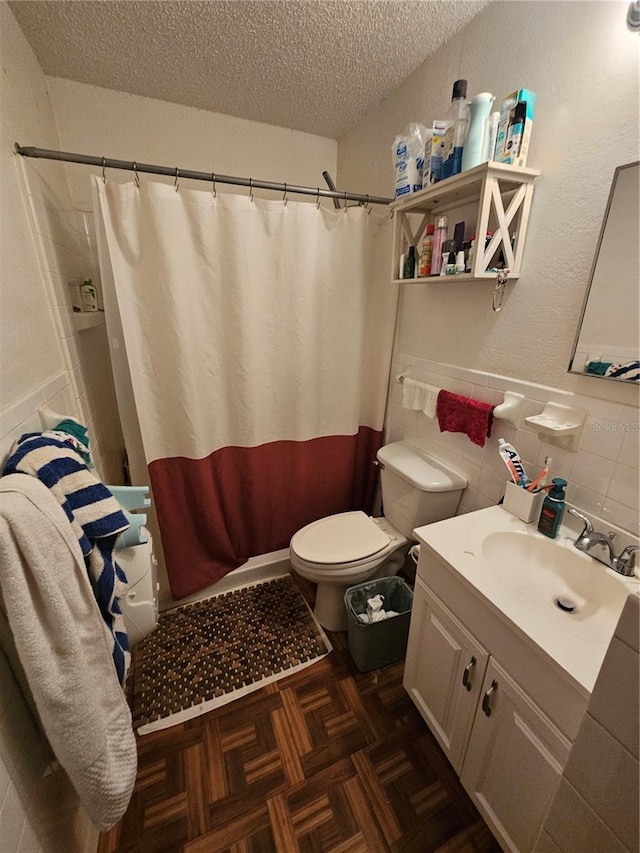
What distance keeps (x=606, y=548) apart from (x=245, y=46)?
76.8 inches

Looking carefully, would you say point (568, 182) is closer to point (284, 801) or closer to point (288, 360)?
point (288, 360)

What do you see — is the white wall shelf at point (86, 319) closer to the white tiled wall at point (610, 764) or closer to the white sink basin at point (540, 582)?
the white sink basin at point (540, 582)

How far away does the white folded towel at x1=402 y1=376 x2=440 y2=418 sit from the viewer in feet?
4.74

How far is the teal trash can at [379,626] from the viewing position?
4.52 feet

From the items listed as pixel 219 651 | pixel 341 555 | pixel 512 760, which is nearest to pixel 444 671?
pixel 512 760

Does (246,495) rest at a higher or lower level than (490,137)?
lower

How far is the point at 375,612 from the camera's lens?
57.6 inches

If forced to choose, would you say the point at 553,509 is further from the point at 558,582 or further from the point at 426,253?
the point at 426,253

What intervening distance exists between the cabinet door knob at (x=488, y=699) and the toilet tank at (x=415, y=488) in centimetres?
62

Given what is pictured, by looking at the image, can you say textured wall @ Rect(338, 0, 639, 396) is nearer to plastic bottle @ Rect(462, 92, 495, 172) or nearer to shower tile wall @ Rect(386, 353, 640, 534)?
shower tile wall @ Rect(386, 353, 640, 534)

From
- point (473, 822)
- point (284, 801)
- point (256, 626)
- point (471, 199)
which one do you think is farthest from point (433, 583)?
point (471, 199)

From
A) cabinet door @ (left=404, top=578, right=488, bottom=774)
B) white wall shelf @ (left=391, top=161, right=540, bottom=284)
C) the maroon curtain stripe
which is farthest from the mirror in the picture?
the maroon curtain stripe

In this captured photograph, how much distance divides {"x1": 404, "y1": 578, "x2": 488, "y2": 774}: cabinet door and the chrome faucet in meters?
0.38

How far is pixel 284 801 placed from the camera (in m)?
1.08
